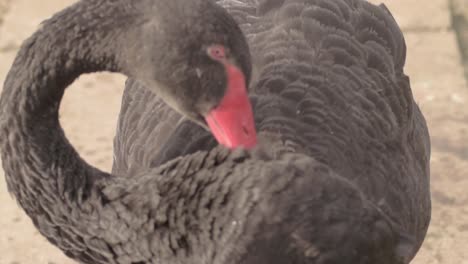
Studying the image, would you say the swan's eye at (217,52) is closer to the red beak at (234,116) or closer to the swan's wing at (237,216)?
the red beak at (234,116)

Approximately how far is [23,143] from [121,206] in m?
0.32

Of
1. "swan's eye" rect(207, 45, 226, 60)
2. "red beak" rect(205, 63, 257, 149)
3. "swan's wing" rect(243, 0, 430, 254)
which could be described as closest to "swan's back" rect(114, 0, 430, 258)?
"swan's wing" rect(243, 0, 430, 254)

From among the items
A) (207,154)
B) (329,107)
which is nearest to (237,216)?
(207,154)

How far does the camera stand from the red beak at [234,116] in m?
2.80

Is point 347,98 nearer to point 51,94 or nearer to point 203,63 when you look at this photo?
point 203,63

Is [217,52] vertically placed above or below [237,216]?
above

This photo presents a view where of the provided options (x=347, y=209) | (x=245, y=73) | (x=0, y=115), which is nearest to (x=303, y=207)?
(x=347, y=209)

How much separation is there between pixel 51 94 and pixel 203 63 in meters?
0.46

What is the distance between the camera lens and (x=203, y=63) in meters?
2.79

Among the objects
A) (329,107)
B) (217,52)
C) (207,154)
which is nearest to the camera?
(217,52)

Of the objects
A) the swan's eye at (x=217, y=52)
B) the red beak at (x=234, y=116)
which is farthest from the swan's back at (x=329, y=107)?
the swan's eye at (x=217, y=52)

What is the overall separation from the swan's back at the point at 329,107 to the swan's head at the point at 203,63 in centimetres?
18

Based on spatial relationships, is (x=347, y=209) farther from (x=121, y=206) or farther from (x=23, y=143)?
(x=23, y=143)

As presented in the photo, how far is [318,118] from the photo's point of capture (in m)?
3.17
